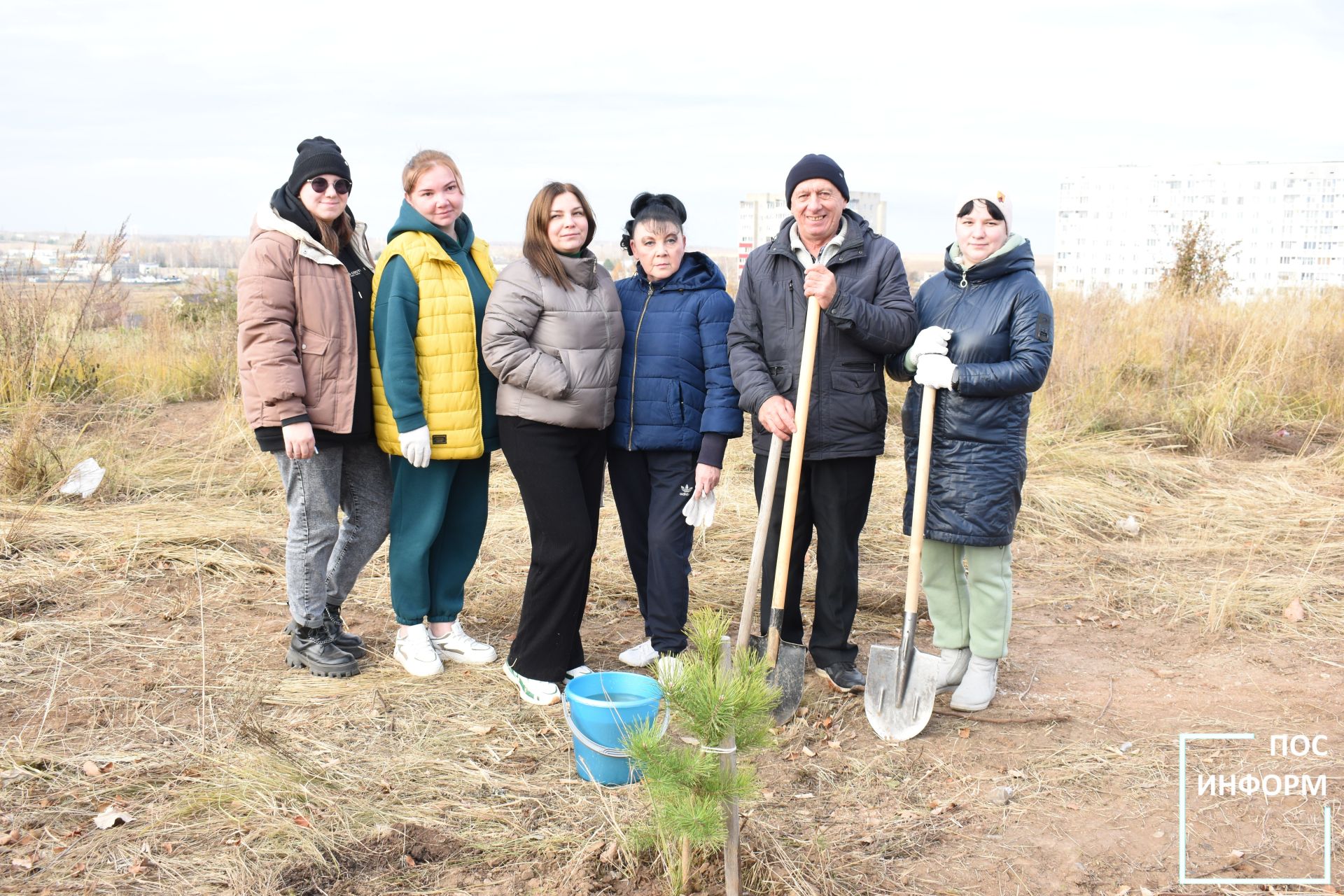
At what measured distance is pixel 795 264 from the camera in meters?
3.81

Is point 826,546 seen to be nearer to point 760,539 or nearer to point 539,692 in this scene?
point 760,539

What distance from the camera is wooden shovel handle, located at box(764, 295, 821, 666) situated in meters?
3.57

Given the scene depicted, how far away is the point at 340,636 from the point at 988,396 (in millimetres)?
2854

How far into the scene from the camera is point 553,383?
3729mm

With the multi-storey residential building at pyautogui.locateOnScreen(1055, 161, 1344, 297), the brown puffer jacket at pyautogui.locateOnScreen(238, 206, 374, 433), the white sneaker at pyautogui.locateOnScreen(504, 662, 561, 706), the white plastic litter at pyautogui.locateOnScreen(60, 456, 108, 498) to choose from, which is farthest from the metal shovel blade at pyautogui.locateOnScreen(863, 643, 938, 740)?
the multi-storey residential building at pyautogui.locateOnScreen(1055, 161, 1344, 297)

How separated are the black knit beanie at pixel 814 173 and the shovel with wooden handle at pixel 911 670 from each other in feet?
2.76

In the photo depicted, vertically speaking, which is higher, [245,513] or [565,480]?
[565,480]

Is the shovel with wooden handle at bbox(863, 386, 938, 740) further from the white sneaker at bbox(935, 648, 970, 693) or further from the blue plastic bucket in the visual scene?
the blue plastic bucket

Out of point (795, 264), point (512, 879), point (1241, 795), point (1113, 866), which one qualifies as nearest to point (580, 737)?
point (512, 879)

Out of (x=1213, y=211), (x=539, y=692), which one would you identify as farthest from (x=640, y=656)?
(x=1213, y=211)

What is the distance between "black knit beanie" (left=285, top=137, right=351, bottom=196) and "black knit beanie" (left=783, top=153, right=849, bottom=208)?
1.72 metres

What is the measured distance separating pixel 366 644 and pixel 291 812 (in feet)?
5.09

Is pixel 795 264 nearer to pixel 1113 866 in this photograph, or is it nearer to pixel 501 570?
pixel 1113 866
